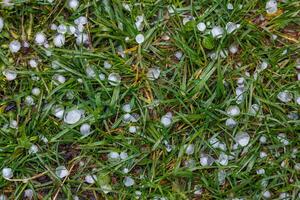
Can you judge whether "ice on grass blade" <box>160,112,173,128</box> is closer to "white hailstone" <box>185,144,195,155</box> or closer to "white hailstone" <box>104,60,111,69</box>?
"white hailstone" <box>185,144,195,155</box>

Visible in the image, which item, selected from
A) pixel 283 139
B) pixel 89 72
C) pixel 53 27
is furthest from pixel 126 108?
pixel 283 139

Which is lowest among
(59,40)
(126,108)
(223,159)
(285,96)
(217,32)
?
(223,159)

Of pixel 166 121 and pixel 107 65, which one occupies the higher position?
pixel 107 65

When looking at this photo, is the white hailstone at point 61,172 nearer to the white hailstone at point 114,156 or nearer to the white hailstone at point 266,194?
the white hailstone at point 114,156

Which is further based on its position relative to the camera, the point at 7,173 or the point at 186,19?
the point at 186,19

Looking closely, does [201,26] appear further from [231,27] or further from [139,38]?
[139,38]

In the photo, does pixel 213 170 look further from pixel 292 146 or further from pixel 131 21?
pixel 131 21

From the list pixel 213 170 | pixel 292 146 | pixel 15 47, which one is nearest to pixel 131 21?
pixel 15 47
